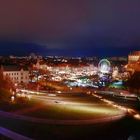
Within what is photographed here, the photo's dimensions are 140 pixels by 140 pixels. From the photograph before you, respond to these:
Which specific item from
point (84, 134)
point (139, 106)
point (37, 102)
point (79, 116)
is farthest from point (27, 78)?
point (84, 134)

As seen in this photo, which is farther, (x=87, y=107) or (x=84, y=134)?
(x=87, y=107)

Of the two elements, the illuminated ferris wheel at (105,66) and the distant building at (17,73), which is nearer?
the distant building at (17,73)

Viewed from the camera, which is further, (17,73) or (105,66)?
(105,66)

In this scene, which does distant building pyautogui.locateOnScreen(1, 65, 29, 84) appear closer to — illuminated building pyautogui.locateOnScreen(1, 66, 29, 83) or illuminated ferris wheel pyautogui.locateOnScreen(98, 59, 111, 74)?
illuminated building pyautogui.locateOnScreen(1, 66, 29, 83)

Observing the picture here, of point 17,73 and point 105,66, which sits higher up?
point 105,66

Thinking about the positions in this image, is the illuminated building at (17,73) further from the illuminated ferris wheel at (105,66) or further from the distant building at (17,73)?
the illuminated ferris wheel at (105,66)

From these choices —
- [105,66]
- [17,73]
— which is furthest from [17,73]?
[105,66]

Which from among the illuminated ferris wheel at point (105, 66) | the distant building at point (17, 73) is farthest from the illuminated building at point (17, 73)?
the illuminated ferris wheel at point (105, 66)

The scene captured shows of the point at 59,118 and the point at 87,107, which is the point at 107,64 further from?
the point at 59,118

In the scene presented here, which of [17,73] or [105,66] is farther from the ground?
[105,66]

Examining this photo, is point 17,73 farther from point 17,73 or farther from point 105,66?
point 105,66

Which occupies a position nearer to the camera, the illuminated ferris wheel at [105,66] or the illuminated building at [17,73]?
the illuminated building at [17,73]
